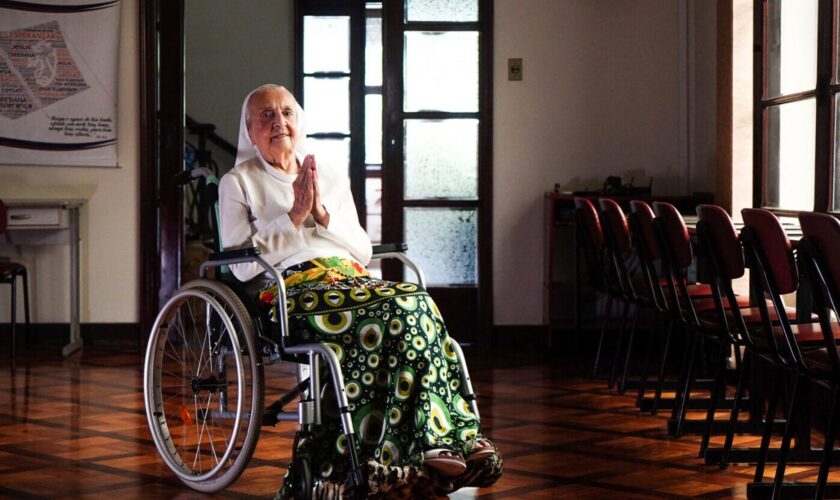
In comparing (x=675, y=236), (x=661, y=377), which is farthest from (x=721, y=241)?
(x=661, y=377)

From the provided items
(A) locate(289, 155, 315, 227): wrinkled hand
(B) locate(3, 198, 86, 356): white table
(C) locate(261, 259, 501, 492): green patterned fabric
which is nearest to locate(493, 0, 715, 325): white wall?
(B) locate(3, 198, 86, 356): white table

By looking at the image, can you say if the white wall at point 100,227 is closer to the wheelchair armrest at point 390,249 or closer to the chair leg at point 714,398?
the wheelchair armrest at point 390,249

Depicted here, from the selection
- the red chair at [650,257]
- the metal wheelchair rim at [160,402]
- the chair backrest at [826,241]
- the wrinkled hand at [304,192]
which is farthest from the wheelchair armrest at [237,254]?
the red chair at [650,257]

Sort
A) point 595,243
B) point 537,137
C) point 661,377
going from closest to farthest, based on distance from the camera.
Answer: point 661,377
point 595,243
point 537,137

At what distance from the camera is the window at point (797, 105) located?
4609 millimetres

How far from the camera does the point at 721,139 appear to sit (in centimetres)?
573

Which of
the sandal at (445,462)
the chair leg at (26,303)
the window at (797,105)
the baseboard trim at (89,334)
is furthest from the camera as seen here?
the baseboard trim at (89,334)

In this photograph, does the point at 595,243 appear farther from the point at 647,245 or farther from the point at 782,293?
the point at 782,293

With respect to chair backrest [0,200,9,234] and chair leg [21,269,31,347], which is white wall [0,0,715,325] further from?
chair backrest [0,200,9,234]

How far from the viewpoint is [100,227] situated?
6504mm

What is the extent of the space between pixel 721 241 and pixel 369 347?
3.82 ft

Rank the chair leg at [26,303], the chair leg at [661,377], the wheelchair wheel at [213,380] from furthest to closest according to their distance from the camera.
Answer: the chair leg at [26,303] → the chair leg at [661,377] → the wheelchair wheel at [213,380]

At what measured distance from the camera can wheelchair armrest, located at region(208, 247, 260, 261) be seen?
123 inches

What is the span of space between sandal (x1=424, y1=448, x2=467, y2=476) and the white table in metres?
3.84
